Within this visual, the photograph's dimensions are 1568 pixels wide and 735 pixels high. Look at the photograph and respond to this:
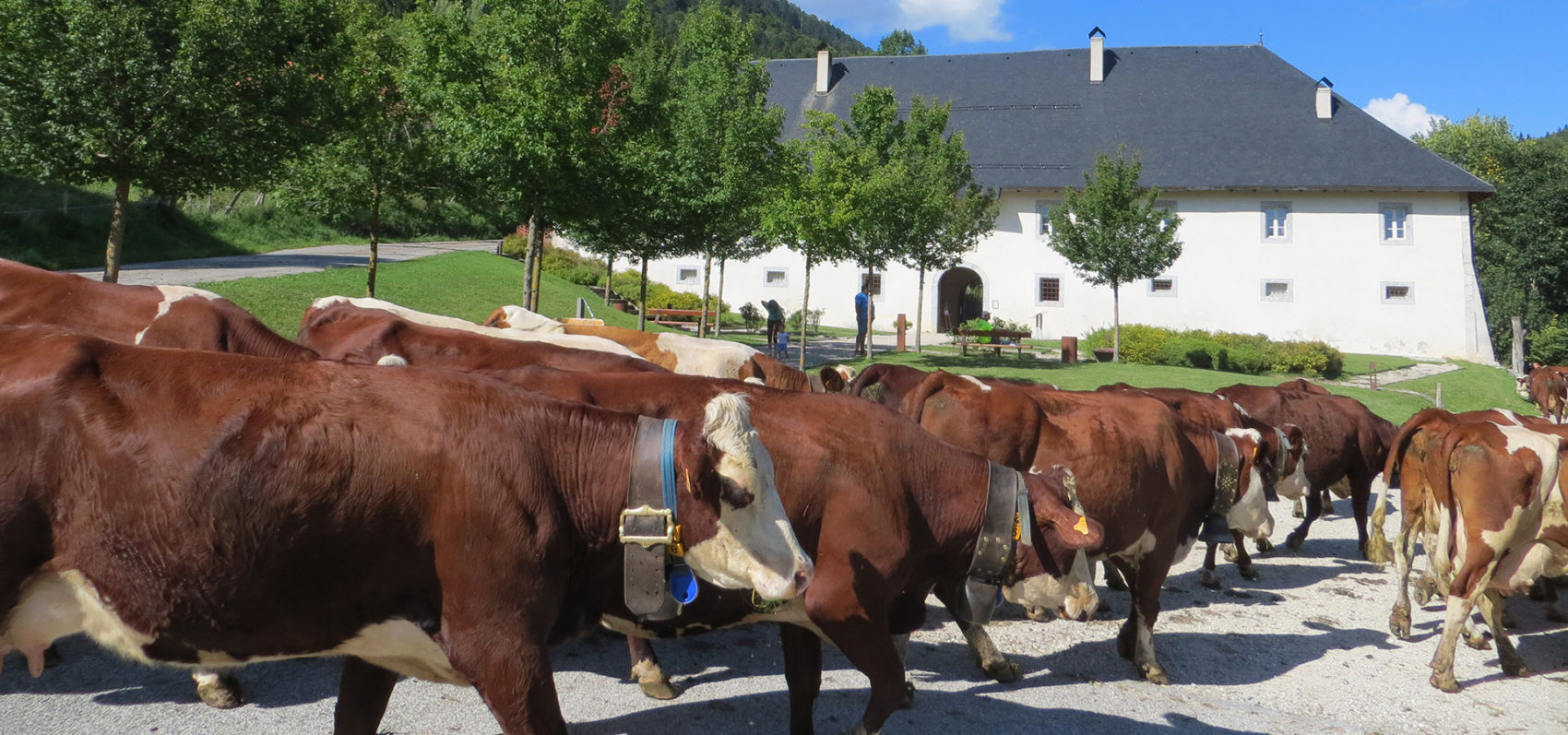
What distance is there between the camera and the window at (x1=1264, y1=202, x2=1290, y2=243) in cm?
4259

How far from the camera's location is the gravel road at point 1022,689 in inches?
212

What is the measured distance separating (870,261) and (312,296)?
14.7 meters

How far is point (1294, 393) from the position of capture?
1195cm

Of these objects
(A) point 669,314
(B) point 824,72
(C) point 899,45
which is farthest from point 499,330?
(C) point 899,45

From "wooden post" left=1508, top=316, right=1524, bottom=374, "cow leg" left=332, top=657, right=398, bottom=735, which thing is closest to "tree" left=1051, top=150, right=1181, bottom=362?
"wooden post" left=1508, top=316, right=1524, bottom=374

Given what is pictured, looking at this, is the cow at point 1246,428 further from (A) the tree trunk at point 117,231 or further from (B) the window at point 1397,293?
(B) the window at point 1397,293

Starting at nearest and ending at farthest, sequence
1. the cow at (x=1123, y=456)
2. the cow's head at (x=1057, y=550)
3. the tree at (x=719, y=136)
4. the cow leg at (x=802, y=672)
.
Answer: the cow's head at (x=1057, y=550) < the cow leg at (x=802, y=672) < the cow at (x=1123, y=456) < the tree at (x=719, y=136)

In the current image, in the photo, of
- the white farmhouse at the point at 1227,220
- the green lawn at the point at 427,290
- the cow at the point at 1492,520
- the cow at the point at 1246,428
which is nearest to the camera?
the cow at the point at 1492,520

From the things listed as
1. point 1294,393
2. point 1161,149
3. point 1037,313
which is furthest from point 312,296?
point 1161,149

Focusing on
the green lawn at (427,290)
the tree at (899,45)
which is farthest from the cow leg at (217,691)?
the tree at (899,45)

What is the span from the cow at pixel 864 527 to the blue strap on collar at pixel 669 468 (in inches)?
36.9

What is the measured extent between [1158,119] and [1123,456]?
43.2 m

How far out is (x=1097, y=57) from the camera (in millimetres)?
48781

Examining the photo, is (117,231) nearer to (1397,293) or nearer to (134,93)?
(134,93)
